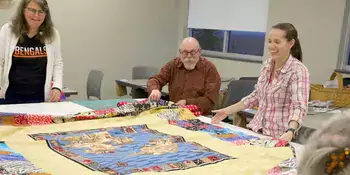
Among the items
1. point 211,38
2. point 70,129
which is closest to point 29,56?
point 70,129

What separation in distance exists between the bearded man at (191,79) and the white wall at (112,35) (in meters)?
2.32

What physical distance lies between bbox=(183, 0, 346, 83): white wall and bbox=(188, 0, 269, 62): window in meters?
0.42

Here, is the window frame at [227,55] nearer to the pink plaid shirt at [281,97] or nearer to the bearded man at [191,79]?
the bearded man at [191,79]

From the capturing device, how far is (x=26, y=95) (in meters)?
2.94

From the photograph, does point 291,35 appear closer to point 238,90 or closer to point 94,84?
point 238,90

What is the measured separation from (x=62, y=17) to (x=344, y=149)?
16.1 feet

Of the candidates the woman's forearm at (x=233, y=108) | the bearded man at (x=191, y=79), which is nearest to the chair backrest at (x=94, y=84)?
the bearded man at (x=191, y=79)

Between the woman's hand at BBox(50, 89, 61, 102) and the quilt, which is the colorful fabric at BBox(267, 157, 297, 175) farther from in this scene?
the woman's hand at BBox(50, 89, 61, 102)

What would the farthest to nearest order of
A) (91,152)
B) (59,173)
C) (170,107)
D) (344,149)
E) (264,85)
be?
(170,107)
(264,85)
(91,152)
(59,173)
(344,149)

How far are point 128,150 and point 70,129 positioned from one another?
17.7 inches

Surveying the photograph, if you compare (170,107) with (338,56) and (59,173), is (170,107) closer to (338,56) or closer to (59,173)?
(59,173)

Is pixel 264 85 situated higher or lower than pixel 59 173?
higher

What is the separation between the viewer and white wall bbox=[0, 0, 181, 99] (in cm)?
529

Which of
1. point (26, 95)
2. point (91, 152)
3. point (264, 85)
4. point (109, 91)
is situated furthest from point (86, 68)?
point (91, 152)
